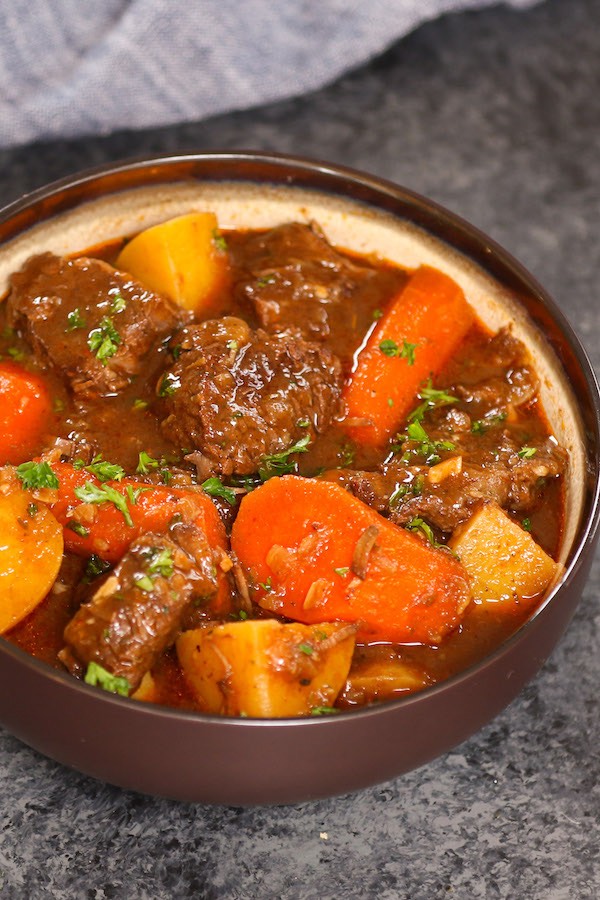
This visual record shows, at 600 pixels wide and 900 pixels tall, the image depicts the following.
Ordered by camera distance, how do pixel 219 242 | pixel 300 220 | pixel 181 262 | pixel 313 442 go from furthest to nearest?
pixel 300 220 < pixel 219 242 < pixel 181 262 < pixel 313 442

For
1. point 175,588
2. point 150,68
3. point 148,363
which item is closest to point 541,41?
point 150,68

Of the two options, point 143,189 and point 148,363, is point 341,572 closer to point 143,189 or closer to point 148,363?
point 148,363

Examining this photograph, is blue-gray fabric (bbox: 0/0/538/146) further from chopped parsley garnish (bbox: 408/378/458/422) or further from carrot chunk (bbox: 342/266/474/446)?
chopped parsley garnish (bbox: 408/378/458/422)

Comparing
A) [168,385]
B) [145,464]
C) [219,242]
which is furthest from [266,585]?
[219,242]

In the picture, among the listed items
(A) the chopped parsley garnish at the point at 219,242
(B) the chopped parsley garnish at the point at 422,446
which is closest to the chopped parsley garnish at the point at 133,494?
A: (B) the chopped parsley garnish at the point at 422,446

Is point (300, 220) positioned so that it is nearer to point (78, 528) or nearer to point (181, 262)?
point (181, 262)

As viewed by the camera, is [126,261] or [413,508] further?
[126,261]
